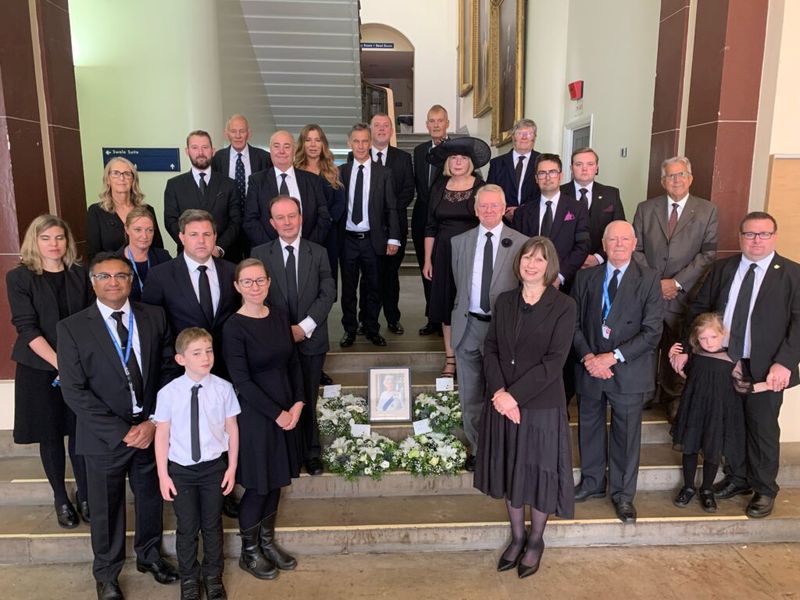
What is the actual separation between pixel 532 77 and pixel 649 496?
552cm

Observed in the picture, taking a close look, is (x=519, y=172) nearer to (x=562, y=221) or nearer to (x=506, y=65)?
(x=562, y=221)

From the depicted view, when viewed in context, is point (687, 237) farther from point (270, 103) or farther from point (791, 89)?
point (270, 103)

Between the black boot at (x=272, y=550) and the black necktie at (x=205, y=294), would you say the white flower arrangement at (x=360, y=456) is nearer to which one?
the black boot at (x=272, y=550)

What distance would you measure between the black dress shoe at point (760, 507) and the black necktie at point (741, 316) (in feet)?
2.65

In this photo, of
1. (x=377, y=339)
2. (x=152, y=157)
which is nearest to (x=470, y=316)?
(x=377, y=339)

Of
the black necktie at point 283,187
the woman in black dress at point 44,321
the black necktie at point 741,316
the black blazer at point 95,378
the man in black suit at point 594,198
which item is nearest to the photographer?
the black blazer at point 95,378

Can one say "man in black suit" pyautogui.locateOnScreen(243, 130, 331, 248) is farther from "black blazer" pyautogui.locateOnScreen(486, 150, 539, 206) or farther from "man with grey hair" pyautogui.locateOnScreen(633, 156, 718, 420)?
"man with grey hair" pyautogui.locateOnScreen(633, 156, 718, 420)

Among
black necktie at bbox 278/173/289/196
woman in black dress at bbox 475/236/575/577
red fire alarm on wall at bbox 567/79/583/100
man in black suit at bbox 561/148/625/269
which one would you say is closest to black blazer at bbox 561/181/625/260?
man in black suit at bbox 561/148/625/269

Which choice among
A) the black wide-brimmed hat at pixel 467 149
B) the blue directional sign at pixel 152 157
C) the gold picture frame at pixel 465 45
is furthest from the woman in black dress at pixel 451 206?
the gold picture frame at pixel 465 45

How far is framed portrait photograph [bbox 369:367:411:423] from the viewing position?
12.1 ft

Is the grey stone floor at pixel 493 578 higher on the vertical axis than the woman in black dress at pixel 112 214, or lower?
lower

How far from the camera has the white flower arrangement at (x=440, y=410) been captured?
11.8 feet

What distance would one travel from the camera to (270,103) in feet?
29.5

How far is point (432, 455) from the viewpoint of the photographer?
3.43 m
